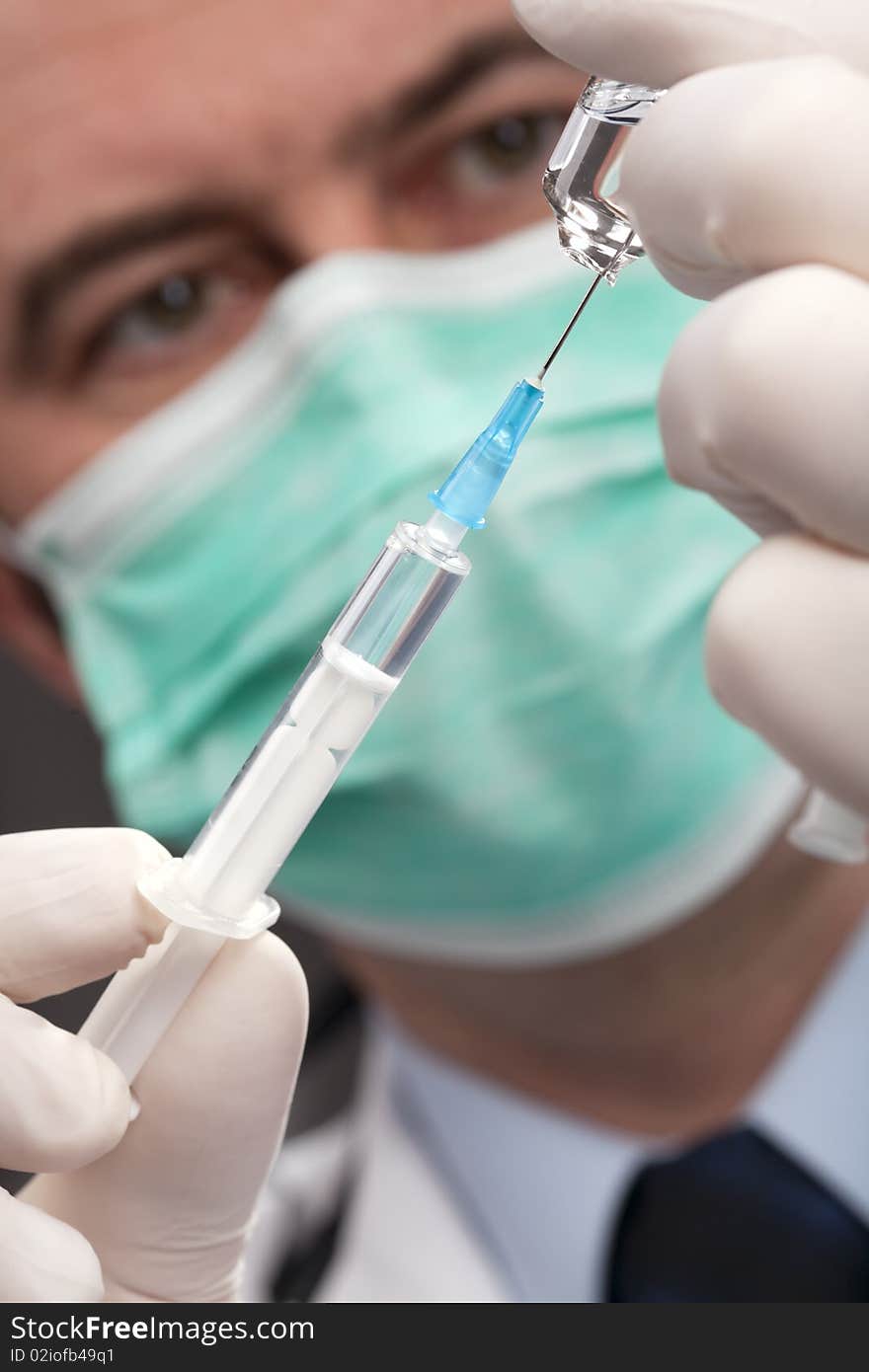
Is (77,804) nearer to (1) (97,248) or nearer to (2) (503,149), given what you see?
(1) (97,248)

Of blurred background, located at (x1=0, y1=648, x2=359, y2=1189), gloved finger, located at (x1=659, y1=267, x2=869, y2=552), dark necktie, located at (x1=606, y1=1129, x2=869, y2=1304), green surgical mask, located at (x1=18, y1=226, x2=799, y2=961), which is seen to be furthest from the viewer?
blurred background, located at (x1=0, y1=648, x2=359, y2=1189)

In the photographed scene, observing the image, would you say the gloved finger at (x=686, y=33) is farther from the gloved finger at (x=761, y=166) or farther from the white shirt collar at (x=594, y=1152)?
the white shirt collar at (x=594, y=1152)

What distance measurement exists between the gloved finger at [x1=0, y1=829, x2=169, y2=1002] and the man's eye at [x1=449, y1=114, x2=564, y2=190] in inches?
28.3

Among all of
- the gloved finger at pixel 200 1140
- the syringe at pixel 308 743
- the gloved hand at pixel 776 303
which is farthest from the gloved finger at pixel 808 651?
the gloved finger at pixel 200 1140

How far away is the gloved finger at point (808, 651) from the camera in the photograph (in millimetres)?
535

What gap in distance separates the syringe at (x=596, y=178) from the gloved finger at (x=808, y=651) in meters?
0.05

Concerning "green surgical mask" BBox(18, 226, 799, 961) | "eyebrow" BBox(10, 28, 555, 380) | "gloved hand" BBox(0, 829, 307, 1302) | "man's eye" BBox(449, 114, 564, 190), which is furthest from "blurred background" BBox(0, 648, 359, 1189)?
"gloved hand" BBox(0, 829, 307, 1302)

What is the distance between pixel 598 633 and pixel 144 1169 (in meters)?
0.51

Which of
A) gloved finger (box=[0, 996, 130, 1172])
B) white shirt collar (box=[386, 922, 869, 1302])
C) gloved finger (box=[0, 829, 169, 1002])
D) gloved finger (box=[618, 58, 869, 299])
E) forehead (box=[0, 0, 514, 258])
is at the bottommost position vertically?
white shirt collar (box=[386, 922, 869, 1302])

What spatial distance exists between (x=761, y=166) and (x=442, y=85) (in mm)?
612

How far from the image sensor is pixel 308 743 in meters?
0.58

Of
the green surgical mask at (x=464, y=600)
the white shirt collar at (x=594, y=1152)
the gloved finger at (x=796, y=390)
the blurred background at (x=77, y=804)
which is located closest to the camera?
the gloved finger at (x=796, y=390)

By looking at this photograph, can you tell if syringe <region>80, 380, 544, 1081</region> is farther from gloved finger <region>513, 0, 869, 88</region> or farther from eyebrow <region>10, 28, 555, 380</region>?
eyebrow <region>10, 28, 555, 380</region>

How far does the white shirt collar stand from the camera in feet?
4.47
